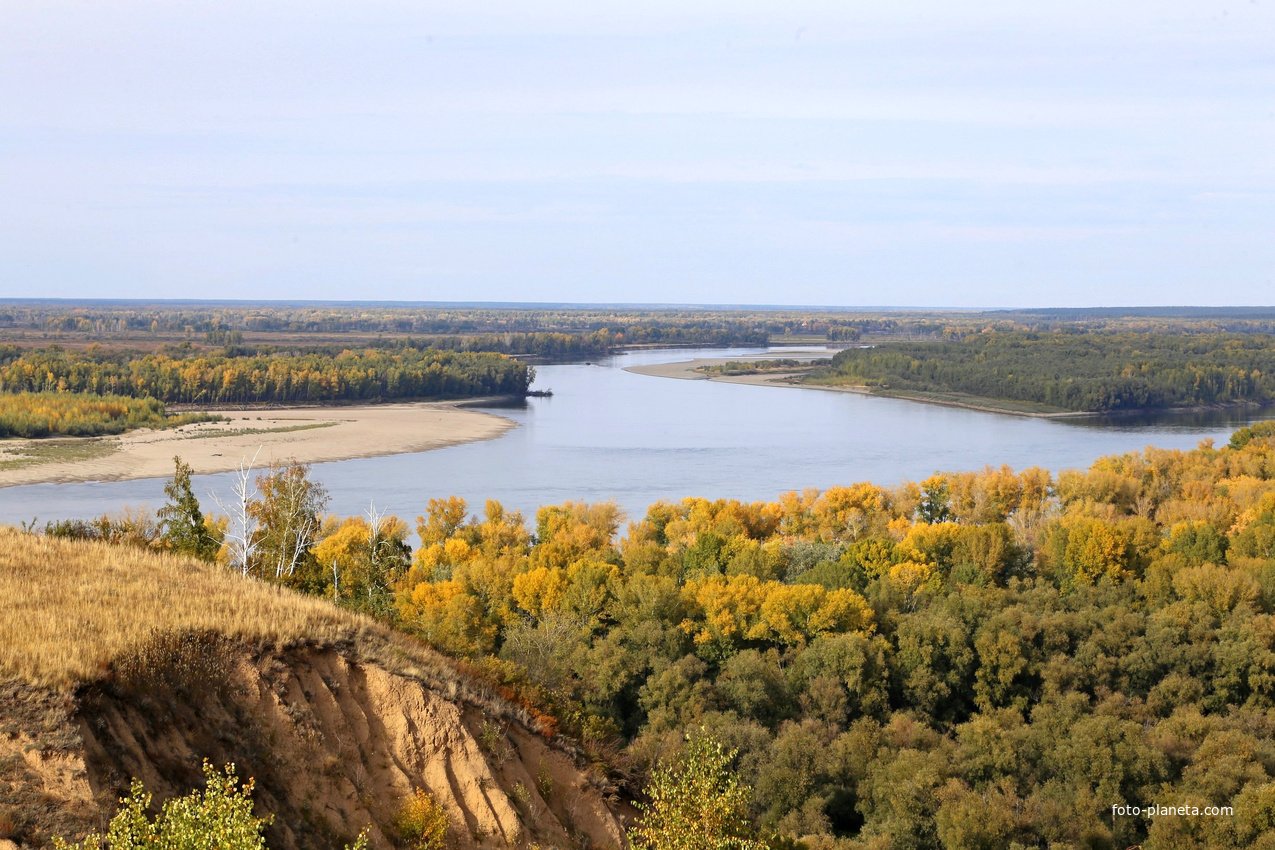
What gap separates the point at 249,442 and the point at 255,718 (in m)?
48.3

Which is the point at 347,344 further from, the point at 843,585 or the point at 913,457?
the point at 843,585

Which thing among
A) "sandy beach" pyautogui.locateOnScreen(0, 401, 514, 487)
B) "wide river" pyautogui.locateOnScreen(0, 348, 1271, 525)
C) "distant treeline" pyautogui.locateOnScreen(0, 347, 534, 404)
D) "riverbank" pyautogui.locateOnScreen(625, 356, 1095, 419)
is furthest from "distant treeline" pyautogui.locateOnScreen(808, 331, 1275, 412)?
"sandy beach" pyautogui.locateOnScreen(0, 401, 514, 487)

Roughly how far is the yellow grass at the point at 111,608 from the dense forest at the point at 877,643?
2454mm

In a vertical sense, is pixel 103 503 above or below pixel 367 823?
below

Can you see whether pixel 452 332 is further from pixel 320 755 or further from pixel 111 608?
pixel 320 755

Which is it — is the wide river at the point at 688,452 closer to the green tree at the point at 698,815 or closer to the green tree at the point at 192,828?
the green tree at the point at 698,815

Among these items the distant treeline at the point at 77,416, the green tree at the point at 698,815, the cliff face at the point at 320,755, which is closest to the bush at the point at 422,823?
the cliff face at the point at 320,755

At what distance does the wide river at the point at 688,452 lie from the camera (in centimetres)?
4272

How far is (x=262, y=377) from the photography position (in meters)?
76.2

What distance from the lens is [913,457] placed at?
5438cm

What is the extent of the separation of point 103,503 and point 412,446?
18090 millimetres

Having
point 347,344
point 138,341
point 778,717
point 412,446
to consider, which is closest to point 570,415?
point 412,446

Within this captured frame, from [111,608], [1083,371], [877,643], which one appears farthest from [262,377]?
[111,608]

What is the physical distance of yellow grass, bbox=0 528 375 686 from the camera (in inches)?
327
